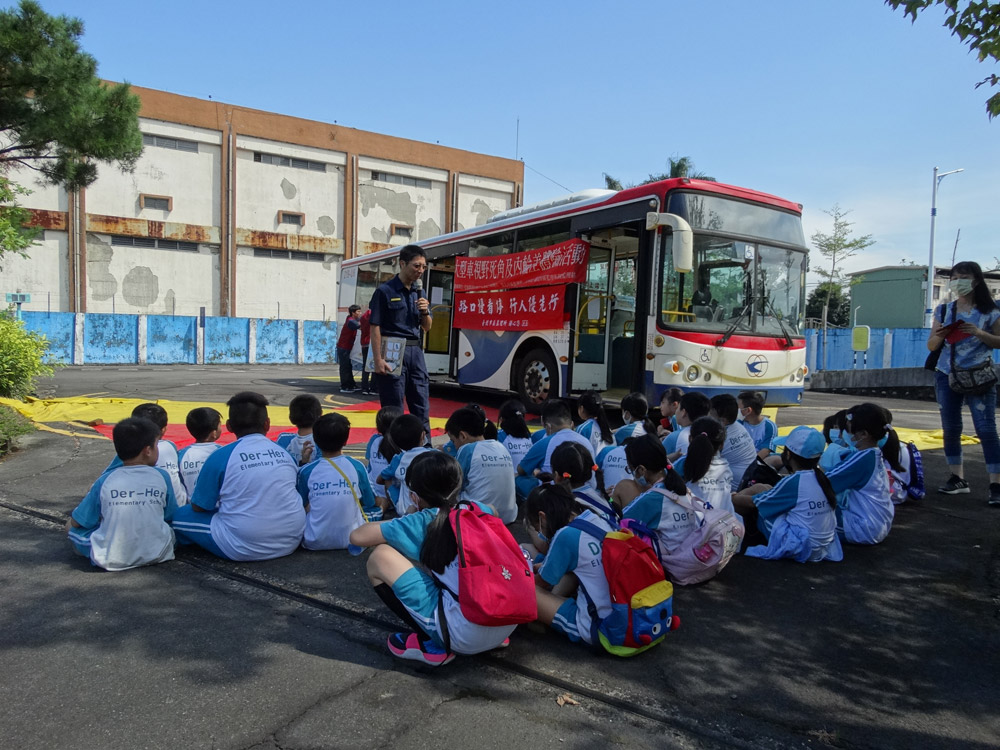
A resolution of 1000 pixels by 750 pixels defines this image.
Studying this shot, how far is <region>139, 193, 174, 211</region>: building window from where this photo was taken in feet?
94.8

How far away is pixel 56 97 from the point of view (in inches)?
425

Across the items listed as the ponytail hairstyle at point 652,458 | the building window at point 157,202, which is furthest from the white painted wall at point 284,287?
the ponytail hairstyle at point 652,458

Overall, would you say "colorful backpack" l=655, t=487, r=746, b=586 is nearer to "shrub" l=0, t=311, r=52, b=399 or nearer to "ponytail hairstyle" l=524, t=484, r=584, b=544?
"ponytail hairstyle" l=524, t=484, r=584, b=544

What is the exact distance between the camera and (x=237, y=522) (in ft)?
13.2

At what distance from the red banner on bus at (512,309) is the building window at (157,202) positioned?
22.0 meters

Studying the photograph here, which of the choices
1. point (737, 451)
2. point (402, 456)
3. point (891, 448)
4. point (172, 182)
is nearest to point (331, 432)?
point (402, 456)

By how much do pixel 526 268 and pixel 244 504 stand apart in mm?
7394

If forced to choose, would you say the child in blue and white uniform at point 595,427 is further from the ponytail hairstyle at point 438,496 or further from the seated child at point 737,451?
the ponytail hairstyle at point 438,496

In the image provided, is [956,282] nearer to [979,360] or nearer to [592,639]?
[979,360]

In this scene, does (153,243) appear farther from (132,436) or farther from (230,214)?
(132,436)

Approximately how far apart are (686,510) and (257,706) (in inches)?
88.9

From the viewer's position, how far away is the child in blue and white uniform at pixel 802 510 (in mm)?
4277

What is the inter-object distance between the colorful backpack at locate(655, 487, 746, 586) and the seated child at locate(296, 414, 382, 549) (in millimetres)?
1870

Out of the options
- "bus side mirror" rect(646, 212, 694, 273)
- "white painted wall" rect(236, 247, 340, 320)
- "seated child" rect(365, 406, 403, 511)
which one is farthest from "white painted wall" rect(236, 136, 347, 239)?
"seated child" rect(365, 406, 403, 511)
